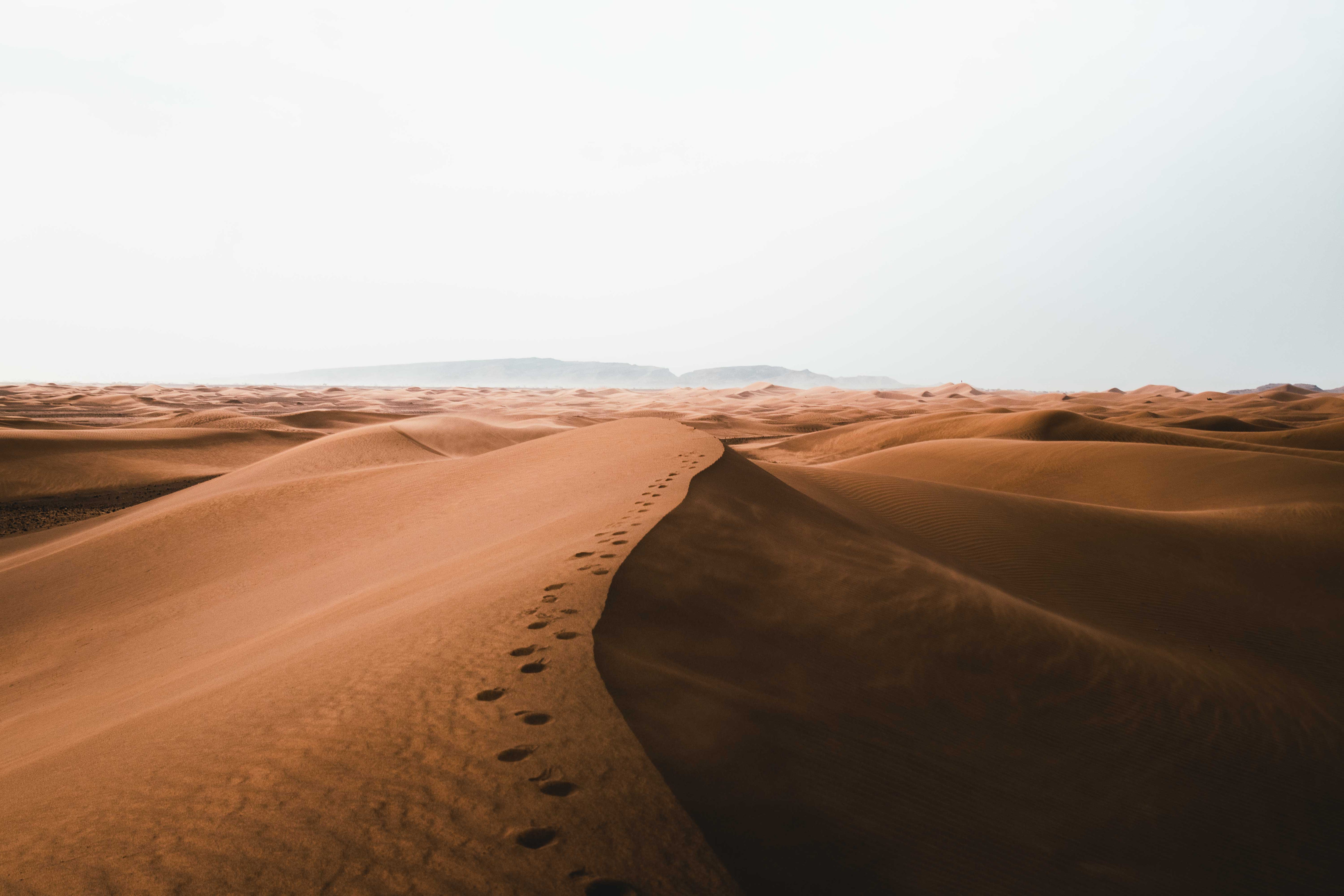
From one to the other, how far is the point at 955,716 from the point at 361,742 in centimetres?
271

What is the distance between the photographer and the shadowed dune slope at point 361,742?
171cm

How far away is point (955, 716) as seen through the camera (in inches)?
130

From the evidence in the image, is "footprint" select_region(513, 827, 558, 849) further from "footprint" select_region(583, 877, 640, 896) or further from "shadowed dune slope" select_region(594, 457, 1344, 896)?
"shadowed dune slope" select_region(594, 457, 1344, 896)

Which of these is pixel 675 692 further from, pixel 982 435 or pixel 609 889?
pixel 982 435

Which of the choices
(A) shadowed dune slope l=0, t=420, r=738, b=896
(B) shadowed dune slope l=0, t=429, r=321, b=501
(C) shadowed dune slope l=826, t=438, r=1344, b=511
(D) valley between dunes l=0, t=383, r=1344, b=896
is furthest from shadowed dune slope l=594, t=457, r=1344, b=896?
(B) shadowed dune slope l=0, t=429, r=321, b=501

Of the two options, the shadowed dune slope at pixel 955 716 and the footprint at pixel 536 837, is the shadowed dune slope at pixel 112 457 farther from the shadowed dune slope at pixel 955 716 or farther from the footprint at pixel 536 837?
the footprint at pixel 536 837

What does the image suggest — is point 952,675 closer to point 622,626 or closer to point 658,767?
point 622,626

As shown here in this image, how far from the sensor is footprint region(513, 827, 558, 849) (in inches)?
69.7

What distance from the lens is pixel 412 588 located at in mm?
4926

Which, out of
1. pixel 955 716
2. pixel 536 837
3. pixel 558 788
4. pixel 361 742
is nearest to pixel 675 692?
pixel 558 788

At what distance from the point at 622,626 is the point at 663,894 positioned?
5.09 ft

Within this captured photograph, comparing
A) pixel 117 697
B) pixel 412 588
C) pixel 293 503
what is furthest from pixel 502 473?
pixel 117 697

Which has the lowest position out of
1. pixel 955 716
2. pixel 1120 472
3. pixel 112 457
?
pixel 112 457

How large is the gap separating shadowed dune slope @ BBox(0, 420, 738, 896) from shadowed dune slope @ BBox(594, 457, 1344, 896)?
0.23 m
